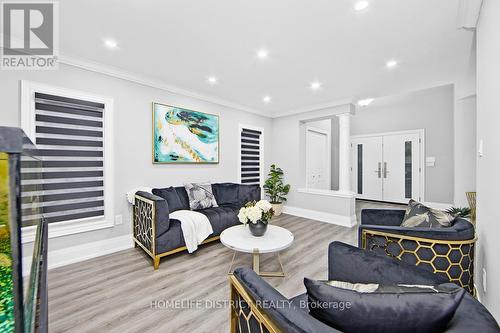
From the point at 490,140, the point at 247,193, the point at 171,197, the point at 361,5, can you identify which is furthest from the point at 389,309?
the point at 247,193

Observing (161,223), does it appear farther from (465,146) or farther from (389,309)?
(465,146)

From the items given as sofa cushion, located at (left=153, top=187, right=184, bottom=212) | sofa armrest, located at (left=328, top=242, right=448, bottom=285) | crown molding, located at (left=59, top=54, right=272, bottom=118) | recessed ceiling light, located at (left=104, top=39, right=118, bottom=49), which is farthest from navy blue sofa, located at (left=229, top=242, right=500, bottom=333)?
crown molding, located at (left=59, top=54, right=272, bottom=118)

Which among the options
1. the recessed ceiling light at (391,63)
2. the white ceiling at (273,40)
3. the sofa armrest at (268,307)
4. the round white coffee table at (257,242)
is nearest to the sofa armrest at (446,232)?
the round white coffee table at (257,242)

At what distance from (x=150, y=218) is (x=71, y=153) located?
126 centimetres

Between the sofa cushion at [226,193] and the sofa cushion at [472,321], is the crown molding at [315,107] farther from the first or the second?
the sofa cushion at [472,321]

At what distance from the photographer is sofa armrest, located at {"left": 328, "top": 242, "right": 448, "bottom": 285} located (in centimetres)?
107

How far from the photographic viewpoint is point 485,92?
5.21 feet

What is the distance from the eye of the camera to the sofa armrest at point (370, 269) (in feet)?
3.50

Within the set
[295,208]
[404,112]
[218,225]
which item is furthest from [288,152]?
[404,112]

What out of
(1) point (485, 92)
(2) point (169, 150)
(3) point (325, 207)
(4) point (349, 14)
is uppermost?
(4) point (349, 14)

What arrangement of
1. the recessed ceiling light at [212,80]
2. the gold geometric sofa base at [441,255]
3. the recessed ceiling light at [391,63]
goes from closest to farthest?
the gold geometric sofa base at [441,255] → the recessed ceiling light at [391,63] → the recessed ceiling light at [212,80]

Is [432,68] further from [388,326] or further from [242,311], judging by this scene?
[242,311]

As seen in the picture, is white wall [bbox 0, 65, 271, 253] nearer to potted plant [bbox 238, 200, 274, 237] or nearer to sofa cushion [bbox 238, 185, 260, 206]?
sofa cushion [bbox 238, 185, 260, 206]

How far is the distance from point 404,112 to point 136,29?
20.9 ft
